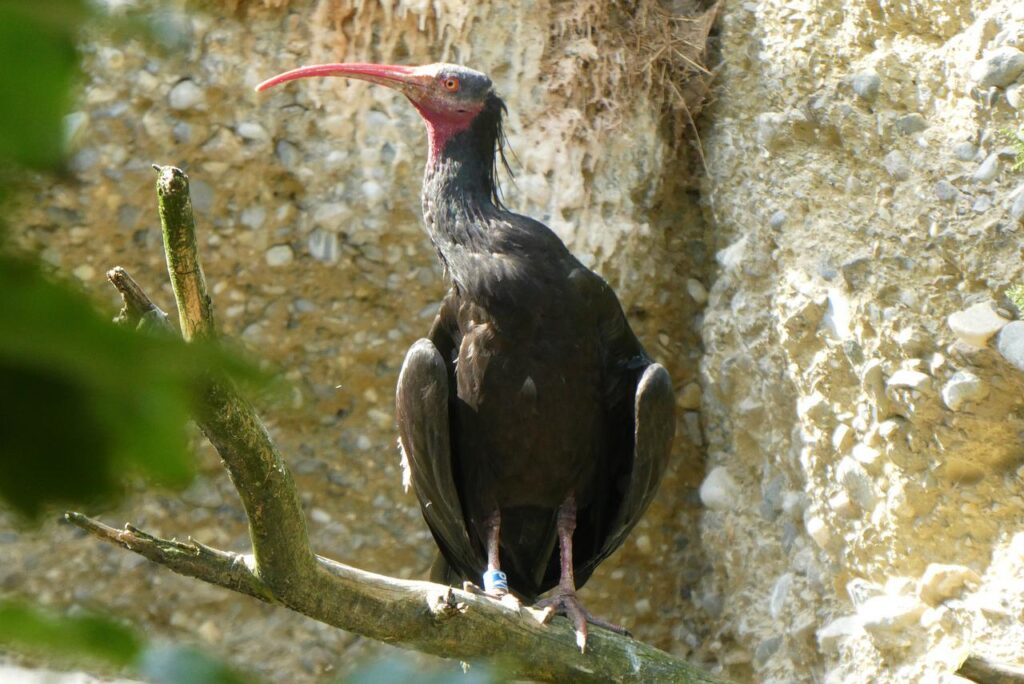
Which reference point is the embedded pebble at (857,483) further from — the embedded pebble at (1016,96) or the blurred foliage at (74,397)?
the blurred foliage at (74,397)

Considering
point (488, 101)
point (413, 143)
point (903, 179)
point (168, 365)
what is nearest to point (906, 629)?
point (903, 179)

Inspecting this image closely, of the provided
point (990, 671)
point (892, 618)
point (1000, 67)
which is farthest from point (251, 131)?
point (990, 671)

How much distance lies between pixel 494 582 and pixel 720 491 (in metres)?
1.70

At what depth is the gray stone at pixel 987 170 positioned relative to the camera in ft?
14.4

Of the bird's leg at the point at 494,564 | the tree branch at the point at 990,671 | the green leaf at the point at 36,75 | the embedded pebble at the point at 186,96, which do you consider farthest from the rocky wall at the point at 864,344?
the green leaf at the point at 36,75

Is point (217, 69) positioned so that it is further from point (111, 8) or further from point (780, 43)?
point (111, 8)

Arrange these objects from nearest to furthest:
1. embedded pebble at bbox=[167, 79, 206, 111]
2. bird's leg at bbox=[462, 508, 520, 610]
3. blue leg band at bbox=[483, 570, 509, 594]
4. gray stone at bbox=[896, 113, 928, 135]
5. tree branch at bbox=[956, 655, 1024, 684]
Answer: tree branch at bbox=[956, 655, 1024, 684] → bird's leg at bbox=[462, 508, 520, 610] → blue leg band at bbox=[483, 570, 509, 594] → gray stone at bbox=[896, 113, 928, 135] → embedded pebble at bbox=[167, 79, 206, 111]

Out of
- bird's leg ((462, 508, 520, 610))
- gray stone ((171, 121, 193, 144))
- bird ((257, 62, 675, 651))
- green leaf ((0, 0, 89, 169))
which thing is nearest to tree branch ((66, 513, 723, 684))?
bird's leg ((462, 508, 520, 610))

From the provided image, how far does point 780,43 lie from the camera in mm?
5363

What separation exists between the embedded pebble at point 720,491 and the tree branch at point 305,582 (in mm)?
1867

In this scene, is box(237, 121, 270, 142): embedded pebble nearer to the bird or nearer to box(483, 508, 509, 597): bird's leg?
the bird

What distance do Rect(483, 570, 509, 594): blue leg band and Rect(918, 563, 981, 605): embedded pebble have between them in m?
1.49

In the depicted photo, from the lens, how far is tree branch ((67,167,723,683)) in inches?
93.1

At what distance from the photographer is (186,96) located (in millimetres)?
5387
